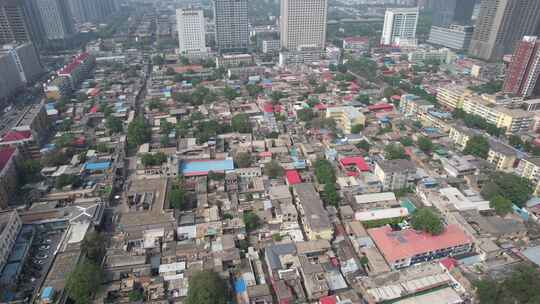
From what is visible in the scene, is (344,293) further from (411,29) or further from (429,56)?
(411,29)

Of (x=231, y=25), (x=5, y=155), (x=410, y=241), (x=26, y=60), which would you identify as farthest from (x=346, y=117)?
(x=26, y=60)

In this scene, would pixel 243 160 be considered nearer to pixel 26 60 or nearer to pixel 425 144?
pixel 425 144

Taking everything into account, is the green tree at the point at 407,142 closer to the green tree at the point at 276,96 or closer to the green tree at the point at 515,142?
the green tree at the point at 515,142

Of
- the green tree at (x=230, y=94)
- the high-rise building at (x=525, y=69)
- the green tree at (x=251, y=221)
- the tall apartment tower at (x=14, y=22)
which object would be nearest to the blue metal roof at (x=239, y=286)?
the green tree at (x=251, y=221)

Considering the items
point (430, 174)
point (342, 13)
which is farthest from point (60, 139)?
point (342, 13)

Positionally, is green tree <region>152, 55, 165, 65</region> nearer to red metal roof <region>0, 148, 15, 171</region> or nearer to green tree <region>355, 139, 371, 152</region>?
red metal roof <region>0, 148, 15, 171</region>

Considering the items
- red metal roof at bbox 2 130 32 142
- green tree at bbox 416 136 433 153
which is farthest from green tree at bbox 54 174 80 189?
green tree at bbox 416 136 433 153
